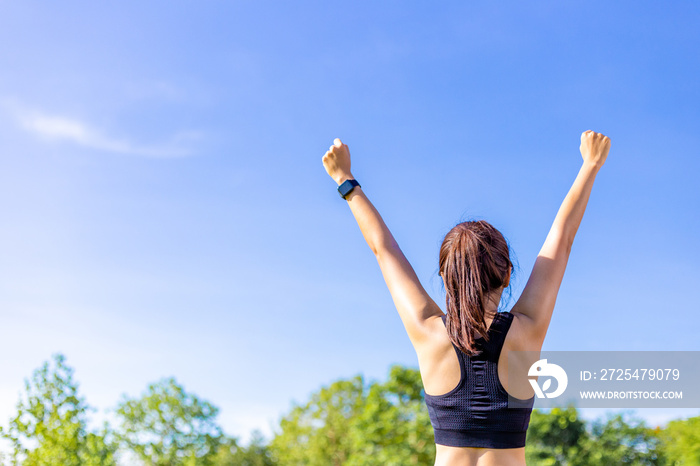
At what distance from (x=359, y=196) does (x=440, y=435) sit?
3.13 ft

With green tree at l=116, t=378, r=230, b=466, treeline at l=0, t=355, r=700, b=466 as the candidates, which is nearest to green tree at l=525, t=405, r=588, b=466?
treeline at l=0, t=355, r=700, b=466

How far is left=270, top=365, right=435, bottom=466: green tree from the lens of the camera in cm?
3156

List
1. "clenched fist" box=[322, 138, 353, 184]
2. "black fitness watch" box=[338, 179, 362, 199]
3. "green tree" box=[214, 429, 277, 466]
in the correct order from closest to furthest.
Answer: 1. "black fitness watch" box=[338, 179, 362, 199]
2. "clenched fist" box=[322, 138, 353, 184]
3. "green tree" box=[214, 429, 277, 466]

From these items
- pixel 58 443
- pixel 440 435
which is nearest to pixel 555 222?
pixel 440 435

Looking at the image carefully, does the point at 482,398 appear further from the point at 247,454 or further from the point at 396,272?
the point at 247,454

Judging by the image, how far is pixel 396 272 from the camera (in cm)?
228

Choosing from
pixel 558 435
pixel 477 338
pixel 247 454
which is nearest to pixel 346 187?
pixel 477 338

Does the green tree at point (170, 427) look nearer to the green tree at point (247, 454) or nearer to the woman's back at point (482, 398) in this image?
the green tree at point (247, 454)

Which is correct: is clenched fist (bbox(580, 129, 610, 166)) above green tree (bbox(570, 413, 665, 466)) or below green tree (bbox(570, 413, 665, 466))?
below

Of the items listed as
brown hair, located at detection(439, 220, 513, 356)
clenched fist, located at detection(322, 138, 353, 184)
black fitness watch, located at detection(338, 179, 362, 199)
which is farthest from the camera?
clenched fist, located at detection(322, 138, 353, 184)

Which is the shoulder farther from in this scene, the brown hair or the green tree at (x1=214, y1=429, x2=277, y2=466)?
the green tree at (x1=214, y1=429, x2=277, y2=466)

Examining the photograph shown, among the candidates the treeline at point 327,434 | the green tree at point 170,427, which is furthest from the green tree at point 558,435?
the green tree at point 170,427

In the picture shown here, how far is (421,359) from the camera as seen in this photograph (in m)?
2.22
